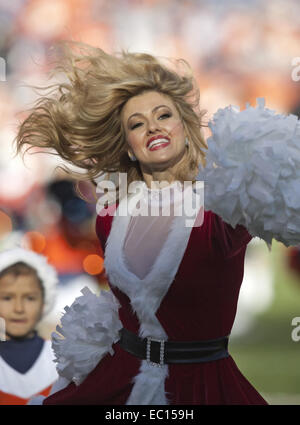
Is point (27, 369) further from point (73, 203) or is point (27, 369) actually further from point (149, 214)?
point (73, 203)

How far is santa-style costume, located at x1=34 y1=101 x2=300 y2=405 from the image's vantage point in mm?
1207

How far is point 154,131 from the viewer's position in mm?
1697

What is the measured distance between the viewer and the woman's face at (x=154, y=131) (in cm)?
169

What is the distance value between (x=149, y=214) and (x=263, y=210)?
51 centimetres

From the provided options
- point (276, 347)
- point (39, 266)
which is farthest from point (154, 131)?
point (276, 347)

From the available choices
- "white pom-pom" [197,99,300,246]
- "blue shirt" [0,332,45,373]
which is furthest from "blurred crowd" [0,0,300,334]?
"white pom-pom" [197,99,300,246]

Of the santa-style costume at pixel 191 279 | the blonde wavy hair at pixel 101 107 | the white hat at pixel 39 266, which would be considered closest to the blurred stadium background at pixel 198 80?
the white hat at pixel 39 266

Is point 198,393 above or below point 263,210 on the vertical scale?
below

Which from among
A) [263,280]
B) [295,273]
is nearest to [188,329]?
[263,280]

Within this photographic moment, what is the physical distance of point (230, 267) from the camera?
1479mm

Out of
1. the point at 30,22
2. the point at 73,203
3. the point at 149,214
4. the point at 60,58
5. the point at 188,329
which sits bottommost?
the point at 188,329

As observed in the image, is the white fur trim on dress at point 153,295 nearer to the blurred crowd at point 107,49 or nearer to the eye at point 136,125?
the eye at point 136,125

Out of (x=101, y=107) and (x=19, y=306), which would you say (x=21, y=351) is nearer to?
(x=19, y=306)

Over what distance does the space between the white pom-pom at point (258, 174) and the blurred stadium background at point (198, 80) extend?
4294 millimetres
